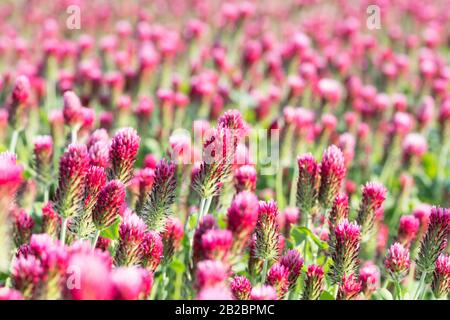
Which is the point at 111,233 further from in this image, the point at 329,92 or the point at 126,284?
the point at 329,92

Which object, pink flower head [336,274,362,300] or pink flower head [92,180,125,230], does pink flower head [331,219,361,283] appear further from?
pink flower head [92,180,125,230]

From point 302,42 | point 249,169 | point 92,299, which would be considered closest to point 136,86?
point 302,42

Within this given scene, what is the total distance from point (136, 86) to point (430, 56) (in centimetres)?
279

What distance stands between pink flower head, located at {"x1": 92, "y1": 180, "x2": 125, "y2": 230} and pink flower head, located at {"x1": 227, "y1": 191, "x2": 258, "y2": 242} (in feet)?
1.74

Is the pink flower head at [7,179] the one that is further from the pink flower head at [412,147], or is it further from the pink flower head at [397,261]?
the pink flower head at [412,147]

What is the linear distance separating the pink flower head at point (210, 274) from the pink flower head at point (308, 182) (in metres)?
1.17

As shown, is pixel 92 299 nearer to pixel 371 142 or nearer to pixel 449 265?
pixel 449 265

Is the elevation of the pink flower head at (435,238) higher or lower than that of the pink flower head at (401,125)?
lower

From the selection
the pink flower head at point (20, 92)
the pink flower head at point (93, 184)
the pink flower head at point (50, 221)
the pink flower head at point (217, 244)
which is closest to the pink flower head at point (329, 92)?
the pink flower head at point (20, 92)

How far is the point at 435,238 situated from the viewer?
2695 mm

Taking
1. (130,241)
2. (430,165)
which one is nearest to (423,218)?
(130,241)

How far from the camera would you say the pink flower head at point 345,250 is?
2590 mm

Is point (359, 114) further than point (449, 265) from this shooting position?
Yes
